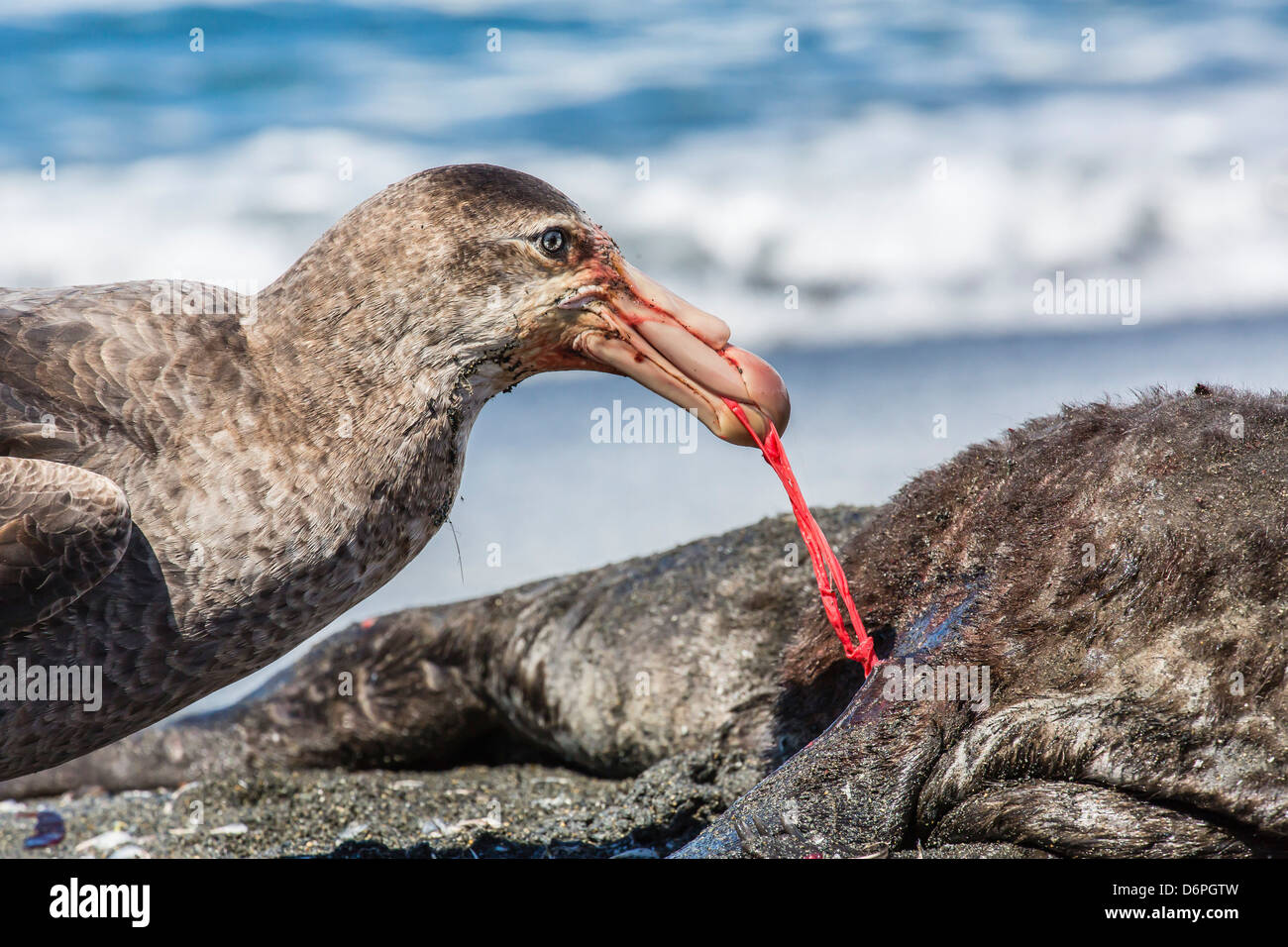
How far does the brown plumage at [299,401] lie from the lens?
336cm

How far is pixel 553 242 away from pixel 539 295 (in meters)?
0.16

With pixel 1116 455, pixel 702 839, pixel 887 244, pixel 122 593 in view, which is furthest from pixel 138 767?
pixel 887 244

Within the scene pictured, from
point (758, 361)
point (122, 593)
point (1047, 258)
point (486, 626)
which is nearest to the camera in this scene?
point (122, 593)

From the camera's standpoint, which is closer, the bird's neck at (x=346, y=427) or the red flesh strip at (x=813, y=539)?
the bird's neck at (x=346, y=427)

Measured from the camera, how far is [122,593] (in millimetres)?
3338

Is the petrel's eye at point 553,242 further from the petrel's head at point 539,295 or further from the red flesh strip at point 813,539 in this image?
the red flesh strip at point 813,539

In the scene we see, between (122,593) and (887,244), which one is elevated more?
(887,244)

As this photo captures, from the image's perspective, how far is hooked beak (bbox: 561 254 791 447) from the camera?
3.52 meters

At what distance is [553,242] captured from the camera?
11.4 ft

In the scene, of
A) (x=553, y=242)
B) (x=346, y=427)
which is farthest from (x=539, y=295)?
(x=346, y=427)

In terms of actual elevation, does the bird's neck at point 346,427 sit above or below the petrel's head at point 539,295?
below

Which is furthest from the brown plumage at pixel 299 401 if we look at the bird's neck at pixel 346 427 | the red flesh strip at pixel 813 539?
the red flesh strip at pixel 813 539

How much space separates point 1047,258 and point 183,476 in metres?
12.2

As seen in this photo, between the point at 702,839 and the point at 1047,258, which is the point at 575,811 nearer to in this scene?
the point at 702,839
